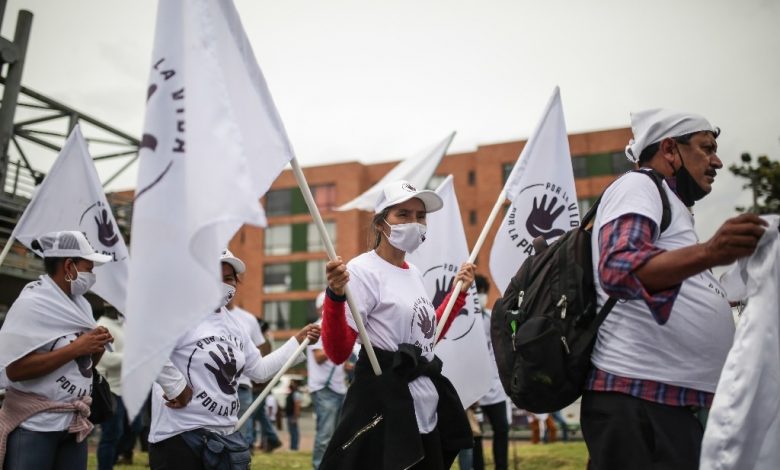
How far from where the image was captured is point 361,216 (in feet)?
167

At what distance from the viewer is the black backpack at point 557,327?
275 cm

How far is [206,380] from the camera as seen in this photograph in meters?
4.21

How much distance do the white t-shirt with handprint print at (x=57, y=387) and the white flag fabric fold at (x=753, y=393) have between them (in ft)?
12.2

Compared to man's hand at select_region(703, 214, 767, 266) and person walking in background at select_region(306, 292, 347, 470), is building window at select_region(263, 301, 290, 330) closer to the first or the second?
person walking in background at select_region(306, 292, 347, 470)

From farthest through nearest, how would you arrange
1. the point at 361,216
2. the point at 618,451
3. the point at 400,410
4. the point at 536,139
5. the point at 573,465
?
1. the point at 361,216
2. the point at 573,465
3. the point at 536,139
4. the point at 400,410
5. the point at 618,451

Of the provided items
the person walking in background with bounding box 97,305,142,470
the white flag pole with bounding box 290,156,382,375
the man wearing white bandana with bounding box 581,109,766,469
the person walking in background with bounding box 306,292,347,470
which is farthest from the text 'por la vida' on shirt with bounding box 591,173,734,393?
the person walking in background with bounding box 306,292,347,470

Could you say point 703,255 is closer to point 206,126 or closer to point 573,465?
point 206,126

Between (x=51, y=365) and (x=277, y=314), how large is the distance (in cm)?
4817

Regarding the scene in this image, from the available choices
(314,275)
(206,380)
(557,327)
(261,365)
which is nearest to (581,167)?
(314,275)

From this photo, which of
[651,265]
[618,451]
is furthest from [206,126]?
[618,451]

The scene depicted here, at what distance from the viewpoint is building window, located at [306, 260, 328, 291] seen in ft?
169

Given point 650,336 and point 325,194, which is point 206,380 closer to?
point 650,336

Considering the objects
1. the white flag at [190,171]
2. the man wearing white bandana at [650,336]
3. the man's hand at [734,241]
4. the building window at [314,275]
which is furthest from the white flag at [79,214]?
the building window at [314,275]

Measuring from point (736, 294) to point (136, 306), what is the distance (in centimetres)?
228
